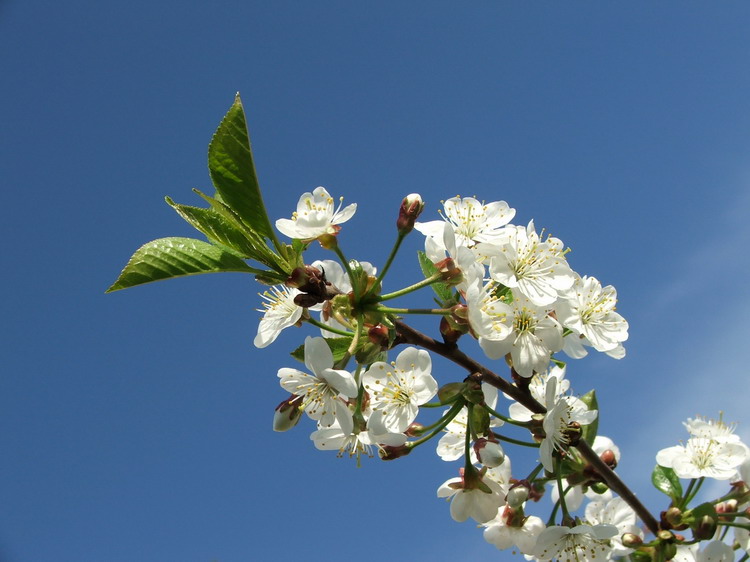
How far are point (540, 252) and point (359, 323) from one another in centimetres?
83

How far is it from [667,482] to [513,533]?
3.02 ft

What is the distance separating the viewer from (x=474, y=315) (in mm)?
2145

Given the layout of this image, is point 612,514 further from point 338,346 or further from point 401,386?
point 338,346

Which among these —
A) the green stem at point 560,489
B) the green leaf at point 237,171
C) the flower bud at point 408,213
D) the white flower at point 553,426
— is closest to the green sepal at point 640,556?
the green stem at point 560,489

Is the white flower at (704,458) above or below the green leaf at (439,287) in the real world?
above

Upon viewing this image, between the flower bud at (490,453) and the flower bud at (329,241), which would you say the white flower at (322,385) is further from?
the flower bud at (490,453)

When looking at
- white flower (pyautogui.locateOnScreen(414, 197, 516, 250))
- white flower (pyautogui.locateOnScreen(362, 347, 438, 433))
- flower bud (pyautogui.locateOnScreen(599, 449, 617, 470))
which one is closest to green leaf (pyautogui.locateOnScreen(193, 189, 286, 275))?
white flower (pyautogui.locateOnScreen(362, 347, 438, 433))

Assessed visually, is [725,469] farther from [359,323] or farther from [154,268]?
[154,268]

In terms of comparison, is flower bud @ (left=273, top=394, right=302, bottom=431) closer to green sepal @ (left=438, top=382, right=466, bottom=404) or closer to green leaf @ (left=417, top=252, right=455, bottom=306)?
green sepal @ (left=438, top=382, right=466, bottom=404)

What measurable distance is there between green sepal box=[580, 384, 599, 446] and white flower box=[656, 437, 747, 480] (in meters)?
0.67

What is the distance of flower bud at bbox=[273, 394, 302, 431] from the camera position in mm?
2258

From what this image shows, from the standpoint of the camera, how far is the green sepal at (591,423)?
2.85 m

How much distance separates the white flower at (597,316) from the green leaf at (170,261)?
4.58 feet

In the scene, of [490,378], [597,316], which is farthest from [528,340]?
[597,316]
